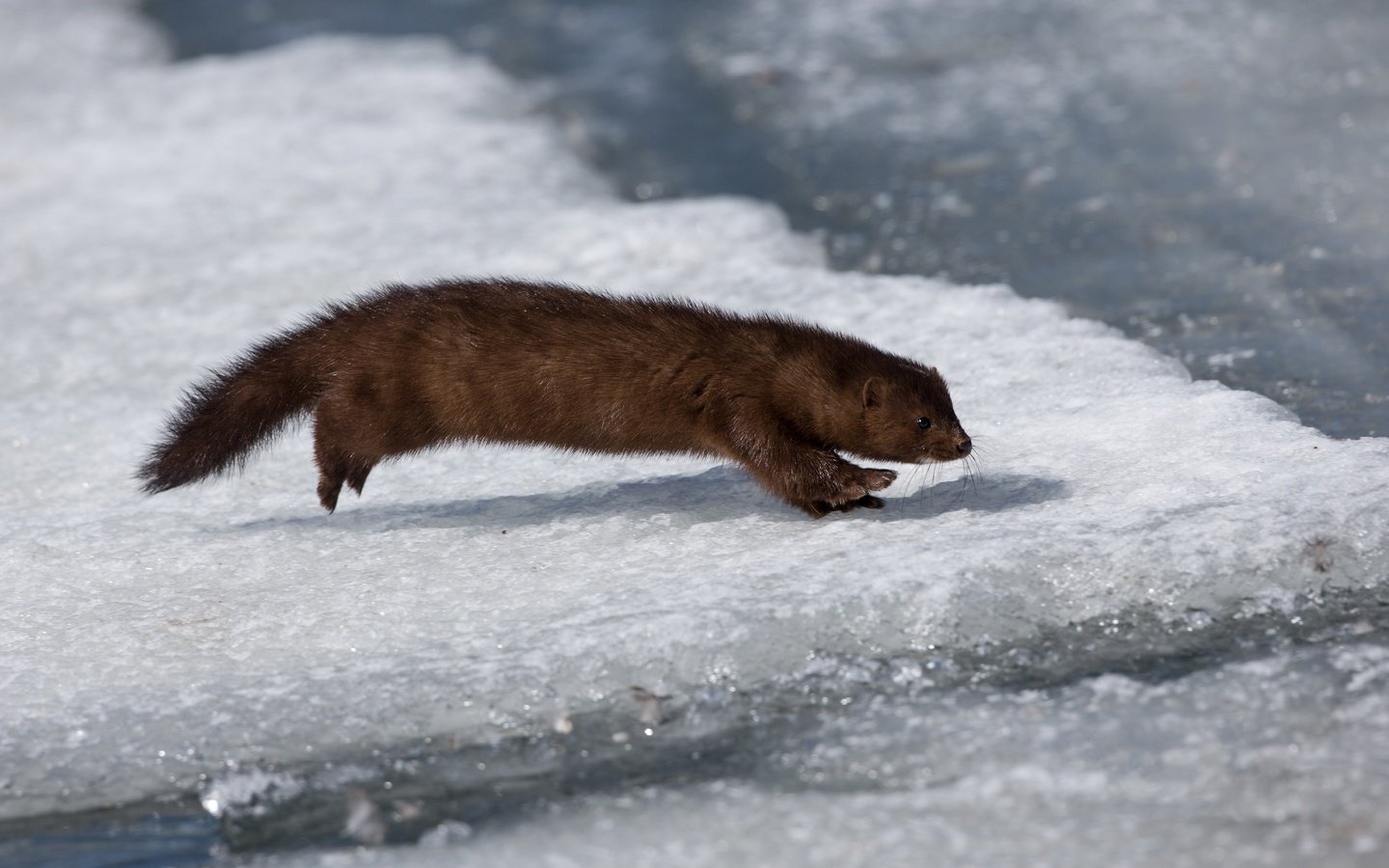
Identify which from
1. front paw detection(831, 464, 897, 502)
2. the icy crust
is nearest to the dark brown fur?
front paw detection(831, 464, 897, 502)

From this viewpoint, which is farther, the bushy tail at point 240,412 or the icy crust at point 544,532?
the bushy tail at point 240,412

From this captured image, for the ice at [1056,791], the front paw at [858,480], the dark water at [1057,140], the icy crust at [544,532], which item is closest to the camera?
the ice at [1056,791]

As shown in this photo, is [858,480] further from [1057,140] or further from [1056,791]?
[1057,140]

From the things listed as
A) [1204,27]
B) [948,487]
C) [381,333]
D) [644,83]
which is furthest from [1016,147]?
[381,333]

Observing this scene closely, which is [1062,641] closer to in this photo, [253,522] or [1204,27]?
[253,522]

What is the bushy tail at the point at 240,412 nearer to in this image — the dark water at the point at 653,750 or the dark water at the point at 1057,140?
the dark water at the point at 653,750

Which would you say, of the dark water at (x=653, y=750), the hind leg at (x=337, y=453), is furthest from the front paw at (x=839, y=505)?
the hind leg at (x=337, y=453)

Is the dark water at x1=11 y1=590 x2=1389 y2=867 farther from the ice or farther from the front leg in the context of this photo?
the front leg
